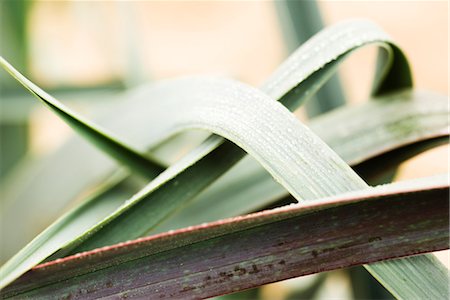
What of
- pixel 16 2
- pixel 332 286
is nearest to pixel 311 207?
pixel 332 286

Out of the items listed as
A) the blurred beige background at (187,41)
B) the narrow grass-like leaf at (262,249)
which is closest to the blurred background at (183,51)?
the blurred beige background at (187,41)

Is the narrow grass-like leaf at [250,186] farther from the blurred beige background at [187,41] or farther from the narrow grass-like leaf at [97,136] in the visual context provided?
the blurred beige background at [187,41]

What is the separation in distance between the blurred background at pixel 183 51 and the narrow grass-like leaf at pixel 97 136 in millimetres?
176

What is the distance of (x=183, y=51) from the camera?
1.58 metres

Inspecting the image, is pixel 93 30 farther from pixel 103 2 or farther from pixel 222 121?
pixel 222 121

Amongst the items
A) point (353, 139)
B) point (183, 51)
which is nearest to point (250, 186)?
point (353, 139)

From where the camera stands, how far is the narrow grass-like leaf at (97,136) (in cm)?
26

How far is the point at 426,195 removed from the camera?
222mm

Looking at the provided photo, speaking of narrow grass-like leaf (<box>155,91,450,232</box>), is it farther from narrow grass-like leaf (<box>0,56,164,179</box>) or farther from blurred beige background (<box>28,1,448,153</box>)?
blurred beige background (<box>28,1,448,153</box>)

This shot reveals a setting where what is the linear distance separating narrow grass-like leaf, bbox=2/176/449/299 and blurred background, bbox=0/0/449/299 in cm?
15

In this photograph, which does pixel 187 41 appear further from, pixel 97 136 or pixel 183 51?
pixel 97 136

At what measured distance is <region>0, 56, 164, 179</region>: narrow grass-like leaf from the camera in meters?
0.26

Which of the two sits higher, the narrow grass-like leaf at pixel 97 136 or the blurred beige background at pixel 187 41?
the blurred beige background at pixel 187 41

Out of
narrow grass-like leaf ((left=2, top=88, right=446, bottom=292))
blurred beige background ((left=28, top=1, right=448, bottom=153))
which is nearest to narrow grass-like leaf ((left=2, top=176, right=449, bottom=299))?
narrow grass-like leaf ((left=2, top=88, right=446, bottom=292))
